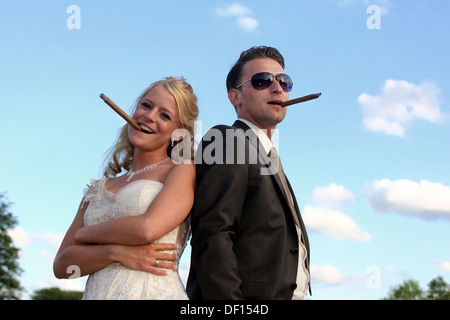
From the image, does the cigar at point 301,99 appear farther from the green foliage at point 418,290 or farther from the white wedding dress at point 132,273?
the green foliage at point 418,290

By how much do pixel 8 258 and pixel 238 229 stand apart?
70168 millimetres

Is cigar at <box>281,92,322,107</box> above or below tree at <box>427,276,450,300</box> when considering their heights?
below

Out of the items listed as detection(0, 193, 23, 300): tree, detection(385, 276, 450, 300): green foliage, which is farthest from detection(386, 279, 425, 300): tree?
detection(0, 193, 23, 300): tree

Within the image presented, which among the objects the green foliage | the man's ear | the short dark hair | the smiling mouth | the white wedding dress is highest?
the green foliage

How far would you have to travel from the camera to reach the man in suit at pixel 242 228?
4.86 m

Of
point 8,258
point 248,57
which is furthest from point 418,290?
point 248,57

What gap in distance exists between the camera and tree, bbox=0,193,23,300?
6675 centimetres

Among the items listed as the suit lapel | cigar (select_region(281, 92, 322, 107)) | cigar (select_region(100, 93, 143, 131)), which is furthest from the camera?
cigar (select_region(281, 92, 322, 107))

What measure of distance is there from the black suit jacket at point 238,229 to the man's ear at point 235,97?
117cm

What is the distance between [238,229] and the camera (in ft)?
17.0

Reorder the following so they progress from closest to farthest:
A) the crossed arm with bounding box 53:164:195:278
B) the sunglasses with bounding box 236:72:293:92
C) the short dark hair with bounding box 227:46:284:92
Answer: the crossed arm with bounding box 53:164:195:278 → the sunglasses with bounding box 236:72:293:92 → the short dark hair with bounding box 227:46:284:92

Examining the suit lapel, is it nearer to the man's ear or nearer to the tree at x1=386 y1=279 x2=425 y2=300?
the man's ear

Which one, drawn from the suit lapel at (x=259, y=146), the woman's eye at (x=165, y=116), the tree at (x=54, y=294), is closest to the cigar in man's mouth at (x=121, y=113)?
the woman's eye at (x=165, y=116)

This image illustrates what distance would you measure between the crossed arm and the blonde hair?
0.76 meters
